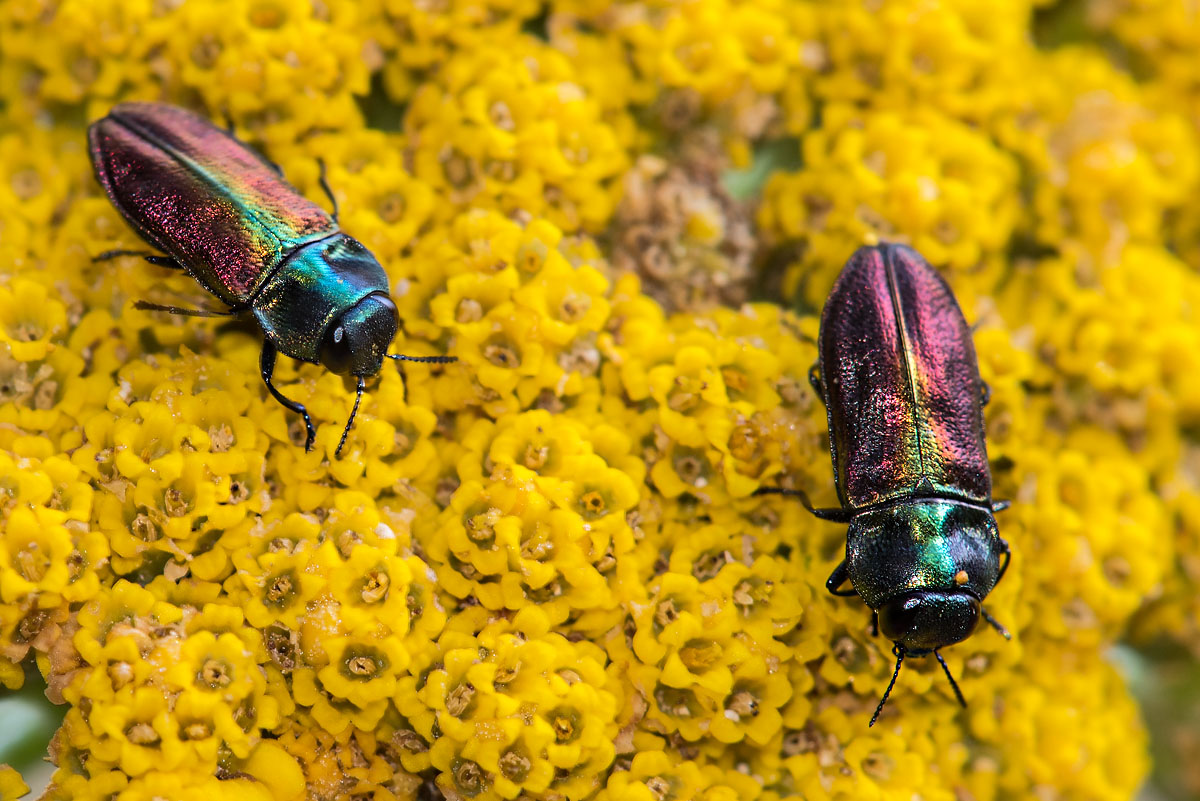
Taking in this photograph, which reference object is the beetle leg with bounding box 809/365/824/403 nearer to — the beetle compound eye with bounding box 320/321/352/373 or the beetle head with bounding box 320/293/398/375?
the beetle head with bounding box 320/293/398/375

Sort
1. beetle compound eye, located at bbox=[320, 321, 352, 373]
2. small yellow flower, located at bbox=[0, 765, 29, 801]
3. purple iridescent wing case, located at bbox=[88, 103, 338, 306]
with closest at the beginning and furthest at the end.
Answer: small yellow flower, located at bbox=[0, 765, 29, 801], beetle compound eye, located at bbox=[320, 321, 352, 373], purple iridescent wing case, located at bbox=[88, 103, 338, 306]

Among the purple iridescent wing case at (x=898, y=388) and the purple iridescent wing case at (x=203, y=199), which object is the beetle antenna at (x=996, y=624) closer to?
the purple iridescent wing case at (x=898, y=388)

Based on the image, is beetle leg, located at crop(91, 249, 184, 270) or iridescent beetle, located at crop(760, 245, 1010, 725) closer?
iridescent beetle, located at crop(760, 245, 1010, 725)

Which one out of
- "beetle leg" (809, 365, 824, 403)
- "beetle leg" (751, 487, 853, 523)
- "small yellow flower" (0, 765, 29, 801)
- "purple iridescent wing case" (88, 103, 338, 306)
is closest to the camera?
"small yellow flower" (0, 765, 29, 801)

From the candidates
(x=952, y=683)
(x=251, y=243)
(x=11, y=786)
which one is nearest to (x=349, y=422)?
(x=251, y=243)

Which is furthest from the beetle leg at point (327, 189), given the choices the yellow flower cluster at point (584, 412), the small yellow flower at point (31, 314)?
the small yellow flower at point (31, 314)

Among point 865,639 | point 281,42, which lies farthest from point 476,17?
point 865,639

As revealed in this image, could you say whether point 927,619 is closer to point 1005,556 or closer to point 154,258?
point 1005,556

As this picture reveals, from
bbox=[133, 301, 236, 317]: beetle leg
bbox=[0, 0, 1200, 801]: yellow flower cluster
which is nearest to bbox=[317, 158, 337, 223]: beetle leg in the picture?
bbox=[0, 0, 1200, 801]: yellow flower cluster
